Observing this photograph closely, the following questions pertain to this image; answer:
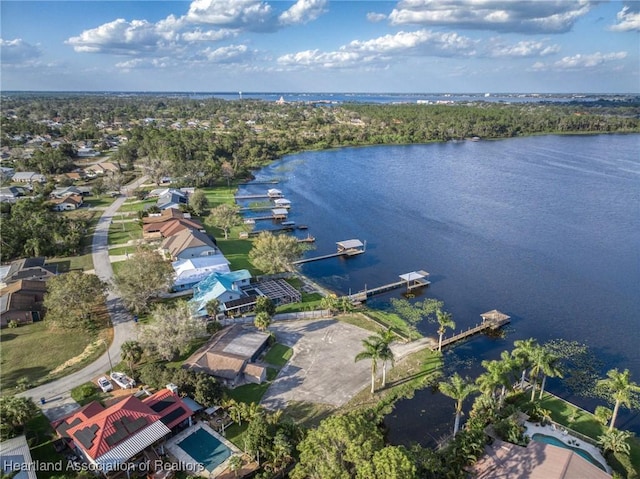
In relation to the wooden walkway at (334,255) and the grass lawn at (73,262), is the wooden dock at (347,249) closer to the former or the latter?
the wooden walkway at (334,255)

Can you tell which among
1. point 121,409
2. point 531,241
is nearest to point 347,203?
point 531,241

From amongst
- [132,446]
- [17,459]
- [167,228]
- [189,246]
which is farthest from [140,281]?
[167,228]

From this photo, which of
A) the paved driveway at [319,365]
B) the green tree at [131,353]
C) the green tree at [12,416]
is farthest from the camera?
the green tree at [131,353]

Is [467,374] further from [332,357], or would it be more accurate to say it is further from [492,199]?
[492,199]

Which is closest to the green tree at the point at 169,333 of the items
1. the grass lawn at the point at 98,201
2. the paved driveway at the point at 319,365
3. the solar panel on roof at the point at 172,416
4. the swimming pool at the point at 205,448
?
the solar panel on roof at the point at 172,416

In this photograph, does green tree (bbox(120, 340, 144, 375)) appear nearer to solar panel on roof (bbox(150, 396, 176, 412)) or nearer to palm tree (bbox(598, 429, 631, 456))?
solar panel on roof (bbox(150, 396, 176, 412))

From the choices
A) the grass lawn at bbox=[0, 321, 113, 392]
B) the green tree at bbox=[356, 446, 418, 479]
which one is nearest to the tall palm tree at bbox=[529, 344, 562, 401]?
the green tree at bbox=[356, 446, 418, 479]

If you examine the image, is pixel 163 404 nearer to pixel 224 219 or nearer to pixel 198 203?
pixel 224 219
